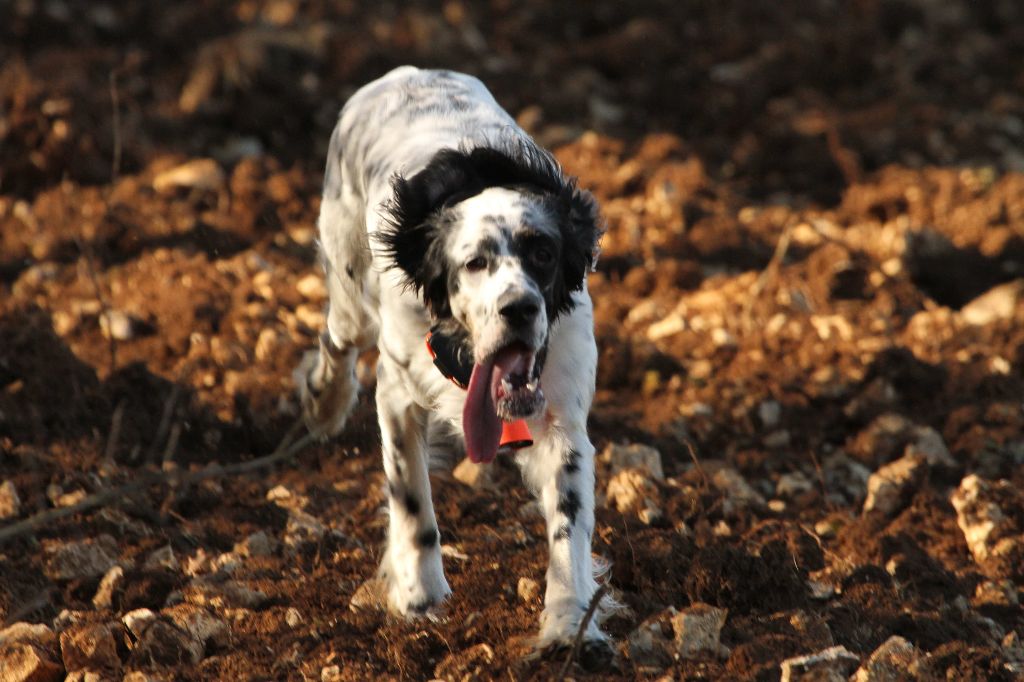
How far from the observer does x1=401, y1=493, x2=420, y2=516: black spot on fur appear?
4434 millimetres

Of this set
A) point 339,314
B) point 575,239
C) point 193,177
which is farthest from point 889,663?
point 193,177

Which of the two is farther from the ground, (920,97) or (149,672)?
(920,97)

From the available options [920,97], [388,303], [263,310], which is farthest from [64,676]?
[920,97]

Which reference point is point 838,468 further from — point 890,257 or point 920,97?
point 920,97

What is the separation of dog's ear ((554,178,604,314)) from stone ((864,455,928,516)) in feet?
5.03

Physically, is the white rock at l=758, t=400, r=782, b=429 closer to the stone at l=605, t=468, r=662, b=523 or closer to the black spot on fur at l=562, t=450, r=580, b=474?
the stone at l=605, t=468, r=662, b=523

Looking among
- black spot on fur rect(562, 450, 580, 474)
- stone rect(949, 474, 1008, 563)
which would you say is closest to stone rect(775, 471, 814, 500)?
stone rect(949, 474, 1008, 563)

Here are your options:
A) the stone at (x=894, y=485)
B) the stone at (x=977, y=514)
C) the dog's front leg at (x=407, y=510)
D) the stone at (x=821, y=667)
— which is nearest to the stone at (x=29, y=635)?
the dog's front leg at (x=407, y=510)

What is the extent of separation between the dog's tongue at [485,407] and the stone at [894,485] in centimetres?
174

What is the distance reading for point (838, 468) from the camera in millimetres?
5613

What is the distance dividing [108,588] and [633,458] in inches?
74.7

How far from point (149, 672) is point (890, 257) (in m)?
4.40

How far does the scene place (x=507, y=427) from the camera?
163 inches

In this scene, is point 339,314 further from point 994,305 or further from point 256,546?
point 994,305
